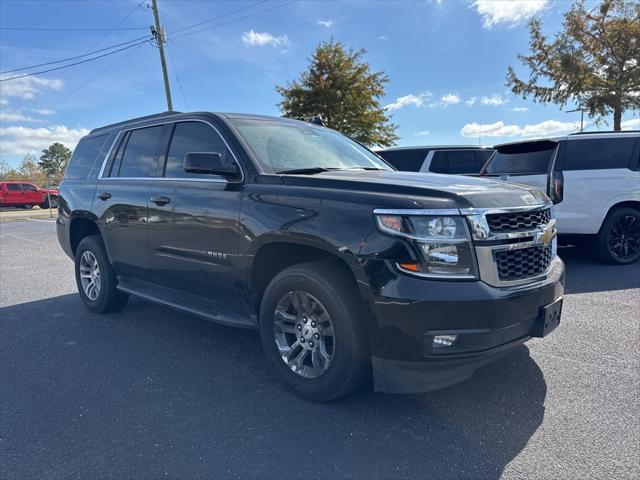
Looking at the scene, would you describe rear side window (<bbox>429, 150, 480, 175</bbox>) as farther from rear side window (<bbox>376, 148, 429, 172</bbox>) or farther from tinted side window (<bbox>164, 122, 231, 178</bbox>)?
tinted side window (<bbox>164, 122, 231, 178</bbox>)

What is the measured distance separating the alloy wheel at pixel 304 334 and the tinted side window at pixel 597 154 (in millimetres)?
5388

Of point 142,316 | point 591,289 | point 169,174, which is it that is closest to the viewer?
point 169,174

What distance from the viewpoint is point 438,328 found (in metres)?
2.28

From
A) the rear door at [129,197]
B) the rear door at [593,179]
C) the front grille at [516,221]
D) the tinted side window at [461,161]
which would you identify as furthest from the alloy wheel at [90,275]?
the tinted side window at [461,161]

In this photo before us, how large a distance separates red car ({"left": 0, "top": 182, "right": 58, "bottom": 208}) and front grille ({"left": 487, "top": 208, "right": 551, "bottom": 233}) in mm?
31520

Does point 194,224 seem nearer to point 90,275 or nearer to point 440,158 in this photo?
point 90,275

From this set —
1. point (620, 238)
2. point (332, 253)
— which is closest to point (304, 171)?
point (332, 253)

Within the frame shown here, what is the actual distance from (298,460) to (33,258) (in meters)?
8.71

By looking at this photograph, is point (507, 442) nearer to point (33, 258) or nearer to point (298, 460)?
point (298, 460)

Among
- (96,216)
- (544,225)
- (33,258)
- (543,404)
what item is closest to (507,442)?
(543,404)

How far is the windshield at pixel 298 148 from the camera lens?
3.29m

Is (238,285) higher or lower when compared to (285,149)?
lower

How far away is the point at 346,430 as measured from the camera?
2.50 meters

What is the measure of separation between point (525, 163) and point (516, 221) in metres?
4.68
